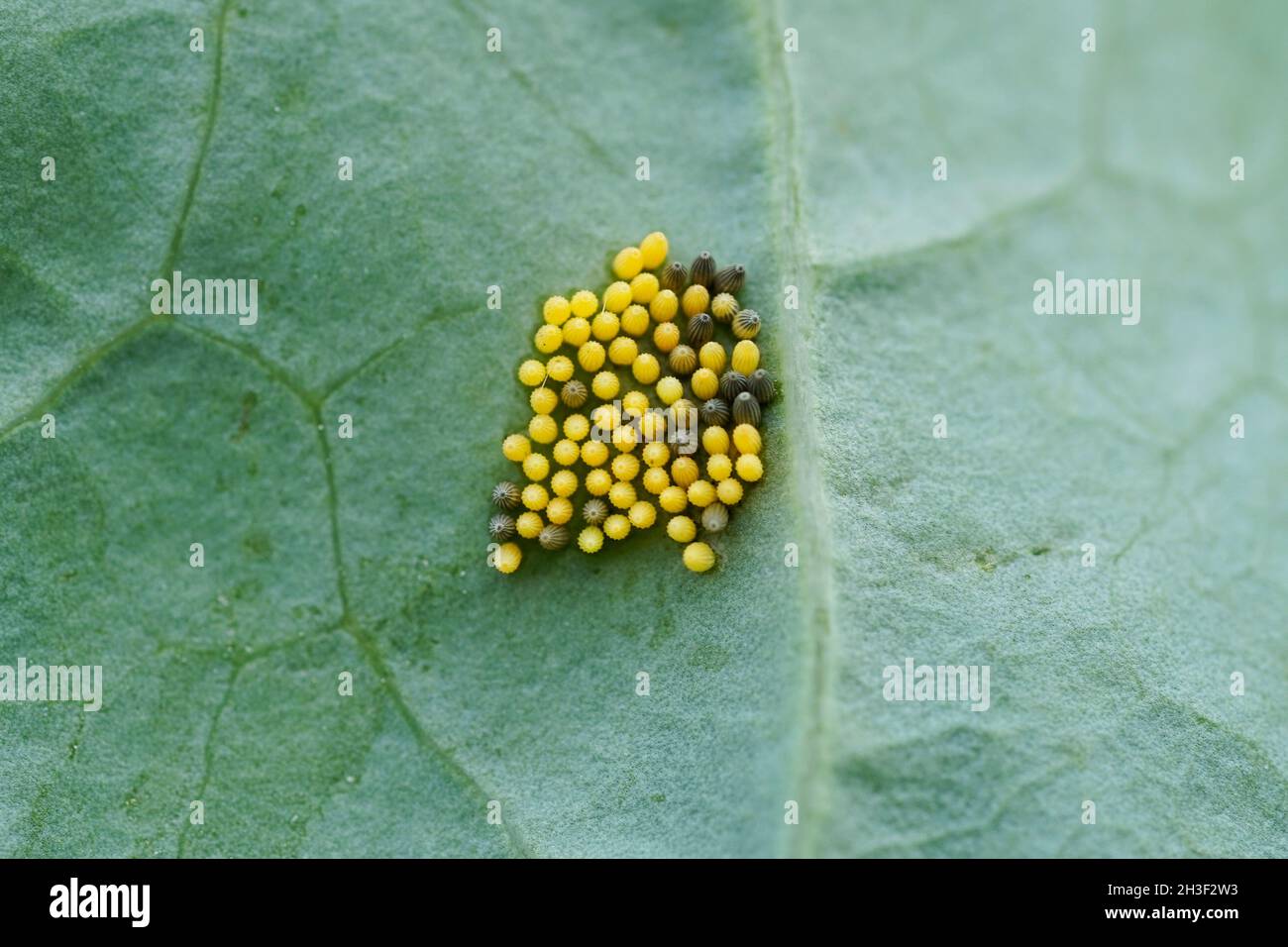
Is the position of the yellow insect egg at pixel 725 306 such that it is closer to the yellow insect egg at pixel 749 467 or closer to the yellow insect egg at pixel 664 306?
the yellow insect egg at pixel 664 306

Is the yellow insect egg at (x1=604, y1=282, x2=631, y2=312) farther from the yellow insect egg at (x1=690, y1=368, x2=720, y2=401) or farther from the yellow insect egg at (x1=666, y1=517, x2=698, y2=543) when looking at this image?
the yellow insect egg at (x1=666, y1=517, x2=698, y2=543)

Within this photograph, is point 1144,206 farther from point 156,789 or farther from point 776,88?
point 156,789

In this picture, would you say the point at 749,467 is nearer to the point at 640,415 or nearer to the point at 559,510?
the point at 640,415

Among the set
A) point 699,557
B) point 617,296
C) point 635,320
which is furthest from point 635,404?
point 699,557
